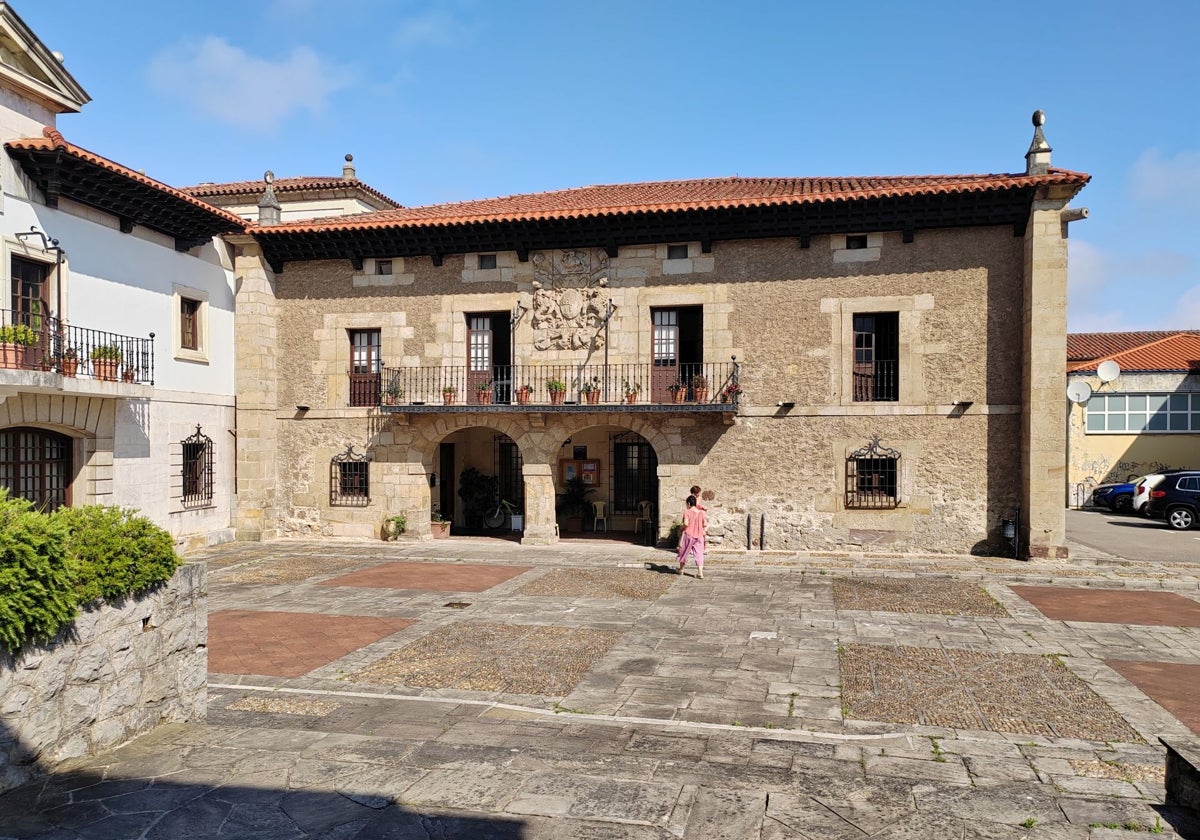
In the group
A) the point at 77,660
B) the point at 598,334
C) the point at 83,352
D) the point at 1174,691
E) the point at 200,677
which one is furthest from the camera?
the point at 598,334

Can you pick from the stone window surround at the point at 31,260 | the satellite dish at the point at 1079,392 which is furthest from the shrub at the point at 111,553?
the satellite dish at the point at 1079,392

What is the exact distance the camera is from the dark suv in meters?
21.2

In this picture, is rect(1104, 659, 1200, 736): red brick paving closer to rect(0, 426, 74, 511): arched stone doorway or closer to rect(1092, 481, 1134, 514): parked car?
rect(0, 426, 74, 511): arched stone doorway

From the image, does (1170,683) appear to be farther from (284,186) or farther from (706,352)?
(284,186)

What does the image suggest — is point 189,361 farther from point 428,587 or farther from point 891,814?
point 891,814

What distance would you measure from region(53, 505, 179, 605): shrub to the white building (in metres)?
7.83

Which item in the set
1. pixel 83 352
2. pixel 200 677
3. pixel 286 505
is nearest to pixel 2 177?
pixel 83 352

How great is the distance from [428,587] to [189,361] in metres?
7.73

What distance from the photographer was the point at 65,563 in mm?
5020

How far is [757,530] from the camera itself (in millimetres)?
16422

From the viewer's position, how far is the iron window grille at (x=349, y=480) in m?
18.2

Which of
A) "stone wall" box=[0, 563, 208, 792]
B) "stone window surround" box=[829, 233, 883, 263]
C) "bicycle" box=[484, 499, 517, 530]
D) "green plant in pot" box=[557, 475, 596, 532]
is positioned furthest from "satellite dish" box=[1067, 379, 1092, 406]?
"stone wall" box=[0, 563, 208, 792]

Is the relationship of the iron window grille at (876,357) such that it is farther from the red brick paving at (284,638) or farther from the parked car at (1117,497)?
the parked car at (1117,497)

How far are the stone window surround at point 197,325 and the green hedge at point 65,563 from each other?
1149 cm
